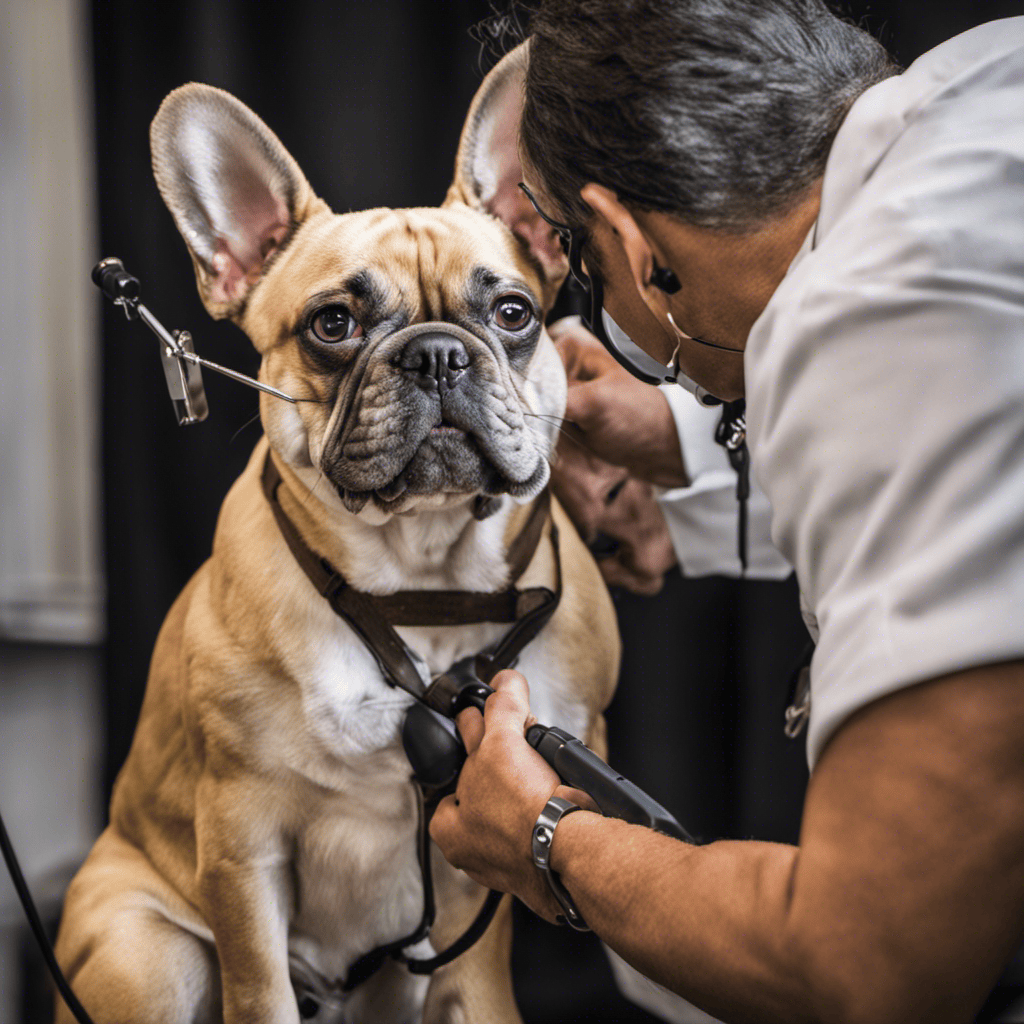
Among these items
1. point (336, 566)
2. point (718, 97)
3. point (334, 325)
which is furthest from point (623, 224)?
point (336, 566)

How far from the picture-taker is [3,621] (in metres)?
1.45

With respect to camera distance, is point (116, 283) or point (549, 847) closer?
point (549, 847)

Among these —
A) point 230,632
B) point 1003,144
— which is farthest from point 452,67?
point 1003,144

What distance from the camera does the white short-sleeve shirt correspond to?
476mm

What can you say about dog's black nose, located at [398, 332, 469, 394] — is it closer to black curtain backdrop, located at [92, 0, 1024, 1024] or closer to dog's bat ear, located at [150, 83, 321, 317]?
dog's bat ear, located at [150, 83, 321, 317]

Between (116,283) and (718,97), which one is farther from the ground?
(718,97)

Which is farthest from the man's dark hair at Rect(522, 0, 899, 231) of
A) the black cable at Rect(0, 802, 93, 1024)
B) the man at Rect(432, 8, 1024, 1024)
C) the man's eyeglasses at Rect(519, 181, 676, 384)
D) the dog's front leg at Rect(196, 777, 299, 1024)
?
the black cable at Rect(0, 802, 93, 1024)

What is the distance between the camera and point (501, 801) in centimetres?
74

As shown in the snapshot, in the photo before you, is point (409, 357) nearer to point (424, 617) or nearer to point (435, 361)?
point (435, 361)

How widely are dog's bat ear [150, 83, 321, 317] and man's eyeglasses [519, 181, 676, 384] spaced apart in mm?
287

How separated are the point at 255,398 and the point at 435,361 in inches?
21.7

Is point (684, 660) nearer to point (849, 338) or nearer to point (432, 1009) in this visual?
point (432, 1009)

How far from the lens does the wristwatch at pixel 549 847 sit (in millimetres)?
676

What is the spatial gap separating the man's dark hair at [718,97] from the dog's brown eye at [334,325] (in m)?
0.34
